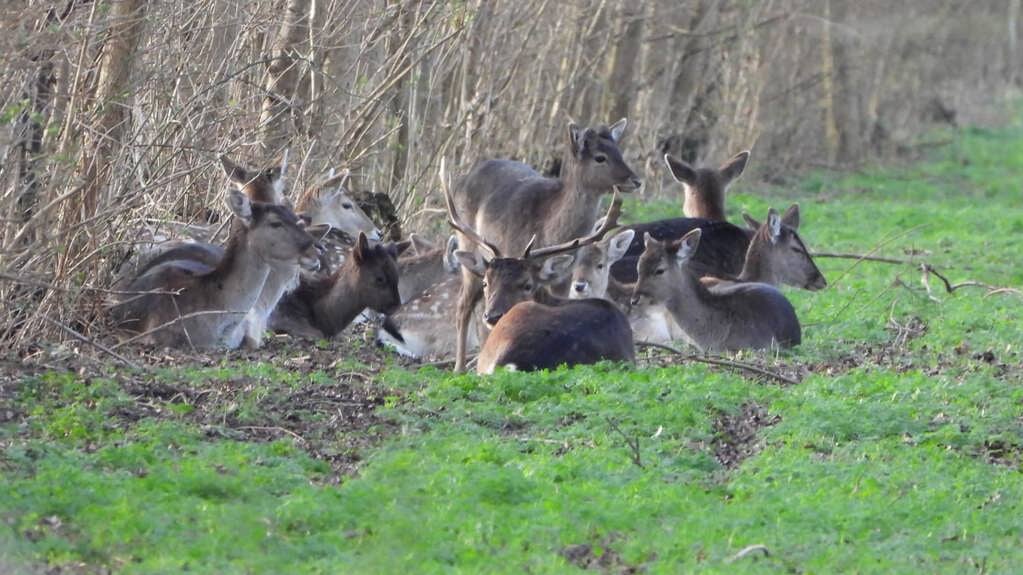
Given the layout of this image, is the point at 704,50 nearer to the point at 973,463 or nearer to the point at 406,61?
the point at 406,61

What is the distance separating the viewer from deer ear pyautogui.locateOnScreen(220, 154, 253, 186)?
11656 mm

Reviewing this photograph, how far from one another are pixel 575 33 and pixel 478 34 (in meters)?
3.34

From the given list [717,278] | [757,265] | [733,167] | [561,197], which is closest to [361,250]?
[561,197]

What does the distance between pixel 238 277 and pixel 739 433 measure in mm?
3679

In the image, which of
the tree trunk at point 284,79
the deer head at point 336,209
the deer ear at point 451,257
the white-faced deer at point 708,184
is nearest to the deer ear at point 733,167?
the white-faced deer at point 708,184

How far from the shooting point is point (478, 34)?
16.8 meters

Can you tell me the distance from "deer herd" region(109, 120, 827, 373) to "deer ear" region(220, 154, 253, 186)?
0.6 inches

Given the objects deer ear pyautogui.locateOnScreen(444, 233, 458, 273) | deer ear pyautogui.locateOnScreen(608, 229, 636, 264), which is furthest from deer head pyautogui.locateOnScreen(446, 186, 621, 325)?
deer ear pyautogui.locateOnScreen(444, 233, 458, 273)

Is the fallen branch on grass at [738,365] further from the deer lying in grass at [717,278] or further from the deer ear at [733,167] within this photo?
the deer ear at [733,167]

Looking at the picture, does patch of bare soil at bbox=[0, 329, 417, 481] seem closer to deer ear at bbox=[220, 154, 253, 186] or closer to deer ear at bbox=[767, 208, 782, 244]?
deer ear at bbox=[220, 154, 253, 186]

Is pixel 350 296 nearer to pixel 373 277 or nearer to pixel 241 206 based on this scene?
pixel 373 277

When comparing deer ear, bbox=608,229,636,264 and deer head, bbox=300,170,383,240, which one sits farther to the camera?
deer head, bbox=300,170,383,240

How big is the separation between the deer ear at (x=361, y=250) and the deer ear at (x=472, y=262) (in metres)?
1.81

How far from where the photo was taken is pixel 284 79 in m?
13.2
